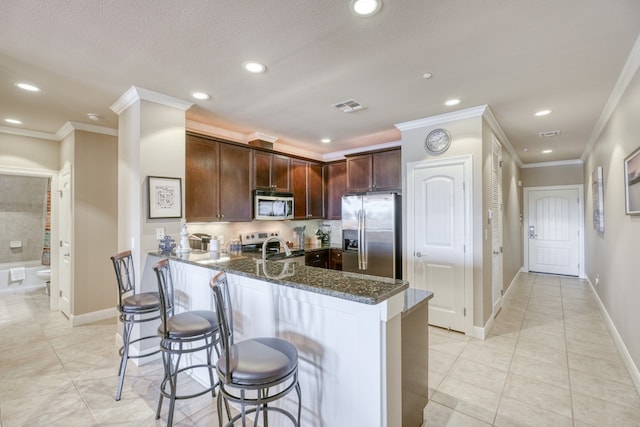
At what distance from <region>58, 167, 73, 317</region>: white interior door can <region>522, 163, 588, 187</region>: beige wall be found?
29.4ft

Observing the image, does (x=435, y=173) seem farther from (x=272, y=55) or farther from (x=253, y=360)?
(x=253, y=360)

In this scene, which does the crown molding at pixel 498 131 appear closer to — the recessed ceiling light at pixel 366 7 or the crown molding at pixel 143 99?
the recessed ceiling light at pixel 366 7

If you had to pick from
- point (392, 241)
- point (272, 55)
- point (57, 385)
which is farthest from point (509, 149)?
point (57, 385)

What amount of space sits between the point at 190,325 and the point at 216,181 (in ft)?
7.59

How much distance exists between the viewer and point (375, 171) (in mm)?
4594

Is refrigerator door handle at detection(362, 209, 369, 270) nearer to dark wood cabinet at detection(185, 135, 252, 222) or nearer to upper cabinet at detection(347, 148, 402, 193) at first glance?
upper cabinet at detection(347, 148, 402, 193)

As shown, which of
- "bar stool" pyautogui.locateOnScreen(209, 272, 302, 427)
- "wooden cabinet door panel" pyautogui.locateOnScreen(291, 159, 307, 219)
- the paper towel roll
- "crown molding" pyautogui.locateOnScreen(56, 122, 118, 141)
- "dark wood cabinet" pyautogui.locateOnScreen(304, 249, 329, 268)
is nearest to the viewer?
"bar stool" pyautogui.locateOnScreen(209, 272, 302, 427)

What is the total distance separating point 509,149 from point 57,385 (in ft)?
21.8

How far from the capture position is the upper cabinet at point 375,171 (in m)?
4.40

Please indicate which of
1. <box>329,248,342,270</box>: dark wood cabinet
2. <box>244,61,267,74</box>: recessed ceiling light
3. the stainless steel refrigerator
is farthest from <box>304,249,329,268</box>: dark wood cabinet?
<box>244,61,267,74</box>: recessed ceiling light

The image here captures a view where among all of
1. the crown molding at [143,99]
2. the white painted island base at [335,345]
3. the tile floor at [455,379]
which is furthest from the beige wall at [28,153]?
the white painted island base at [335,345]

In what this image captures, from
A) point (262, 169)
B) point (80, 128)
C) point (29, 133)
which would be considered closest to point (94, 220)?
point (80, 128)

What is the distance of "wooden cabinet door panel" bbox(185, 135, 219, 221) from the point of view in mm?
3580

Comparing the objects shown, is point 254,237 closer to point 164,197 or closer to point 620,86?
point 164,197
